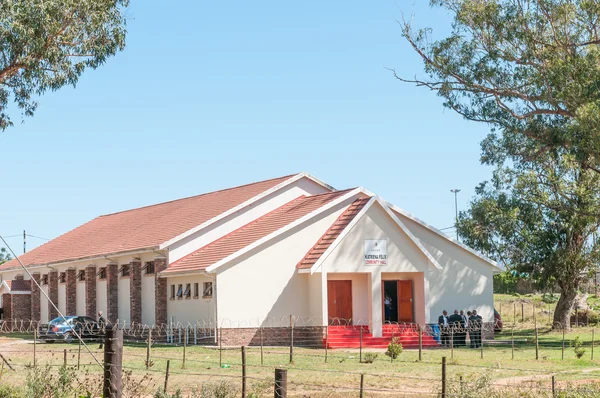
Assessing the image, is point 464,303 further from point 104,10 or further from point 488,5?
point 104,10

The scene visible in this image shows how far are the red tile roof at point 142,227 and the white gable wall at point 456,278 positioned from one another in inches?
308

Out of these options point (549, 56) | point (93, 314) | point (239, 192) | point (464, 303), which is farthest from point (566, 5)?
point (93, 314)

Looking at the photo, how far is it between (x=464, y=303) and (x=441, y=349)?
6818mm

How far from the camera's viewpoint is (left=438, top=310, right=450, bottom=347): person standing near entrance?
40.3 meters

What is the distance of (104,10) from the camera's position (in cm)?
2816

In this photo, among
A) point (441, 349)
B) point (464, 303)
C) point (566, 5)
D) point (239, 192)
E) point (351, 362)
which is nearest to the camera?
point (351, 362)

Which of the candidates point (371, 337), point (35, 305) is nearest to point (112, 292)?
point (35, 305)

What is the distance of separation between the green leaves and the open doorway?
61.6 ft

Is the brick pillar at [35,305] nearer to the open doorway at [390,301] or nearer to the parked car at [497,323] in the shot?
the open doorway at [390,301]

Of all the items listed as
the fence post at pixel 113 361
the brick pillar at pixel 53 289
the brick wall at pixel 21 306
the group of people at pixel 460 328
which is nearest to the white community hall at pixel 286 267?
the group of people at pixel 460 328

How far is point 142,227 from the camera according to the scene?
168ft

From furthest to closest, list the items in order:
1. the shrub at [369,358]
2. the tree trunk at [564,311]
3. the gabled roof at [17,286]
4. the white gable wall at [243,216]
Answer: the gabled roof at [17,286]
the tree trunk at [564,311]
the white gable wall at [243,216]
the shrub at [369,358]

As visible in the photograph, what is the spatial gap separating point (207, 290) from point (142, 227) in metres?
12.6

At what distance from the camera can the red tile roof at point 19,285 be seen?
195ft
